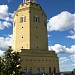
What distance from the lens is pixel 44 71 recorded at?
49562 mm

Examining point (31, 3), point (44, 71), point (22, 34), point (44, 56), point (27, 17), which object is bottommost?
point (44, 71)

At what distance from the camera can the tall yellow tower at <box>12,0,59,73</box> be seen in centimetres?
4894

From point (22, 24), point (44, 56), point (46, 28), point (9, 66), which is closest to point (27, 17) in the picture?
point (22, 24)

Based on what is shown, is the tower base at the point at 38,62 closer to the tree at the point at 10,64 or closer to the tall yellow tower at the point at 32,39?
the tall yellow tower at the point at 32,39

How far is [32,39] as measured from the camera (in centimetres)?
5166

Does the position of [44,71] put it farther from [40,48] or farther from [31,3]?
[31,3]

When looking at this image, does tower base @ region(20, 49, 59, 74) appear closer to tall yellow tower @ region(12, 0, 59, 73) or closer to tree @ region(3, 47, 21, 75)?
tall yellow tower @ region(12, 0, 59, 73)

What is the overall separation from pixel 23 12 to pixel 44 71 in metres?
15.8

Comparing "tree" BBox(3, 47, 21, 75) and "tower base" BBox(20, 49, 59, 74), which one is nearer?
"tree" BBox(3, 47, 21, 75)

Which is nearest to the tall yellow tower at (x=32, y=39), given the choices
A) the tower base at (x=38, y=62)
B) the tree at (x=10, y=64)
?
the tower base at (x=38, y=62)

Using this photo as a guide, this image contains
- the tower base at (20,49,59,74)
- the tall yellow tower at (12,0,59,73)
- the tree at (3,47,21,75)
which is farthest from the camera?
the tall yellow tower at (12,0,59,73)

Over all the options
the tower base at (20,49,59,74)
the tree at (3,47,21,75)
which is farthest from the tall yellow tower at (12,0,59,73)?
the tree at (3,47,21,75)

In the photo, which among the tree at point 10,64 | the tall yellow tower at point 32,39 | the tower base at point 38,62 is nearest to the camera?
the tree at point 10,64

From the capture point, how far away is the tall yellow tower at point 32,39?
4894cm
